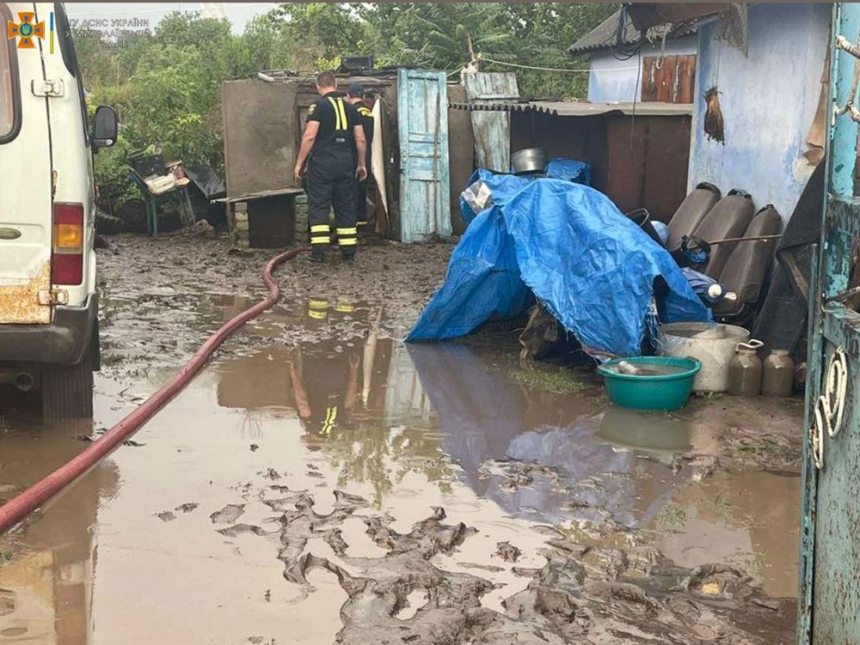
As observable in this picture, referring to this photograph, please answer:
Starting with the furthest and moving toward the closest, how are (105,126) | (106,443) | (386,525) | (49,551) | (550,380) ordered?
(550,380), (105,126), (106,443), (386,525), (49,551)

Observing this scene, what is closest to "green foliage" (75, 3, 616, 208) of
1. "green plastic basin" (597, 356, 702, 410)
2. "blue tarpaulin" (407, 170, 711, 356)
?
"blue tarpaulin" (407, 170, 711, 356)

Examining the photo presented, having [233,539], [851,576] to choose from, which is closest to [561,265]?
[233,539]

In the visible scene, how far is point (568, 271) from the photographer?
760 cm

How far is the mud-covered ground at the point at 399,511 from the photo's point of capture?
12.5ft

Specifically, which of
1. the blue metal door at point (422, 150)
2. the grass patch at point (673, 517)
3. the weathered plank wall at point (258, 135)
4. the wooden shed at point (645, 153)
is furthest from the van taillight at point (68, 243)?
the blue metal door at point (422, 150)

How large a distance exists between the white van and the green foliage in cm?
1201

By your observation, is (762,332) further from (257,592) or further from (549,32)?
(549,32)

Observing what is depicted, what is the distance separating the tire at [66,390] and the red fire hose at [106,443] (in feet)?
1.04

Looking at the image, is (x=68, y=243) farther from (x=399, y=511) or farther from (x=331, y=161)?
(x=331, y=161)

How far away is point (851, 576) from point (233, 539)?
2.72 metres

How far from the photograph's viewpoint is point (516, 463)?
5.76m

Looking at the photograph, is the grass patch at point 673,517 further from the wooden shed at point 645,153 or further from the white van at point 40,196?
the wooden shed at point 645,153

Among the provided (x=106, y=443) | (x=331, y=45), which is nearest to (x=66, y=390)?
(x=106, y=443)

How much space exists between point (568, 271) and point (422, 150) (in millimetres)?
7912
